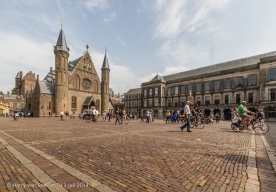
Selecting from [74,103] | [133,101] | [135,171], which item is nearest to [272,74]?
[135,171]

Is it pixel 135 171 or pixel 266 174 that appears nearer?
pixel 266 174

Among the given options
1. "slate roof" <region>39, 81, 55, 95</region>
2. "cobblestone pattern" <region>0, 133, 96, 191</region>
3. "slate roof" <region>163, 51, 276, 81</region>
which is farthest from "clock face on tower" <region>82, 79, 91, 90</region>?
"cobblestone pattern" <region>0, 133, 96, 191</region>

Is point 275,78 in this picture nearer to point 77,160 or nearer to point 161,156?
point 161,156

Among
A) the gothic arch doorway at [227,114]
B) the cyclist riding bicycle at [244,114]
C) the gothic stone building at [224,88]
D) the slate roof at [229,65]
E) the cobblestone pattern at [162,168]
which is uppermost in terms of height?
the slate roof at [229,65]

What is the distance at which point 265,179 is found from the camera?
9.14ft

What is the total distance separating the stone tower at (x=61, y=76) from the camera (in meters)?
35.0

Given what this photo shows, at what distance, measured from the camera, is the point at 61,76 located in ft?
116

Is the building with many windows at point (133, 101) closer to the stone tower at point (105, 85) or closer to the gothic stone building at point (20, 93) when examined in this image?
the stone tower at point (105, 85)

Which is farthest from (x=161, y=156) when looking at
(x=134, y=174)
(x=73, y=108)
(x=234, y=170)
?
(x=73, y=108)

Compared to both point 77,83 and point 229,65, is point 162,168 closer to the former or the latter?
point 77,83

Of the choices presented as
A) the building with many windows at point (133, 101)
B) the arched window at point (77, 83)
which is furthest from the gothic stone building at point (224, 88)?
the arched window at point (77, 83)

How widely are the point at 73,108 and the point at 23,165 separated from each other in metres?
37.9

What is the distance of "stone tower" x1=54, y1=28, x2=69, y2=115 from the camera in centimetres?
3503

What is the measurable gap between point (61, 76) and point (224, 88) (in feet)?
130
